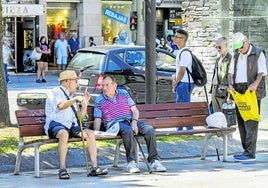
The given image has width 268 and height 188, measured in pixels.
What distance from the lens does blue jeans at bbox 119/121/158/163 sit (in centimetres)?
999

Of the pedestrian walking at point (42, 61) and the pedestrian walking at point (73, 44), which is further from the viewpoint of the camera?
the pedestrian walking at point (73, 44)

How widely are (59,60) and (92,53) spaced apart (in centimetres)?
1512

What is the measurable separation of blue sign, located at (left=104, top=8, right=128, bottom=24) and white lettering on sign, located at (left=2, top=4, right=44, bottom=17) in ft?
12.1

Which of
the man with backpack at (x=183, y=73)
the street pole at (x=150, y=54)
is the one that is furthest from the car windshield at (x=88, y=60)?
the street pole at (x=150, y=54)

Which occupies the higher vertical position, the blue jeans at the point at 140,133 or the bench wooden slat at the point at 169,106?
the bench wooden slat at the point at 169,106

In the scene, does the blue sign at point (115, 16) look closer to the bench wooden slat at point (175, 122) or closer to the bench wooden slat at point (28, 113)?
the bench wooden slat at point (175, 122)

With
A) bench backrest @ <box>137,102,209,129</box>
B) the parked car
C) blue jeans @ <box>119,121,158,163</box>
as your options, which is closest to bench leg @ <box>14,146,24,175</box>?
blue jeans @ <box>119,121,158,163</box>

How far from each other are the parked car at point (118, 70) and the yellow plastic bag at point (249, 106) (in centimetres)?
637

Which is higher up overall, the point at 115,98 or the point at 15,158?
the point at 115,98

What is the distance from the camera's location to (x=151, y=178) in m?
9.60

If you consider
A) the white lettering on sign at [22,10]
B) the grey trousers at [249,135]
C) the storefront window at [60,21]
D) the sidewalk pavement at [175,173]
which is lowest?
the sidewalk pavement at [175,173]

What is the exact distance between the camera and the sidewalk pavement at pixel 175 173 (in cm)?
920

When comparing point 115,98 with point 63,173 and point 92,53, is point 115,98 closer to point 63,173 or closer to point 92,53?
point 63,173

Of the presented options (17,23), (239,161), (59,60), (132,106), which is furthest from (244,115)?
(17,23)
